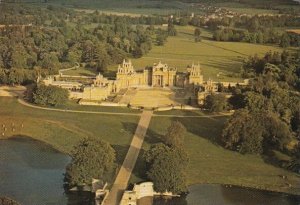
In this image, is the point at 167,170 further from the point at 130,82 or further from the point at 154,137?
the point at 130,82

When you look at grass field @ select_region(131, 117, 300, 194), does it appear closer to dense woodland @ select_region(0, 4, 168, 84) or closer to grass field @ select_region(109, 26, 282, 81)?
grass field @ select_region(109, 26, 282, 81)

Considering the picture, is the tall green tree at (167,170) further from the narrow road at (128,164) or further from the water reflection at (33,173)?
the water reflection at (33,173)

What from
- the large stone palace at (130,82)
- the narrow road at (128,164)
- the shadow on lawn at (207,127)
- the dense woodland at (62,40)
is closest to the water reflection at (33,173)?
the narrow road at (128,164)

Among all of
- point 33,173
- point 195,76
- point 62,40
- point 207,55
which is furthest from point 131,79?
point 33,173

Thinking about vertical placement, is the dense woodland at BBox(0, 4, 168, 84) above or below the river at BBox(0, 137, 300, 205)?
above

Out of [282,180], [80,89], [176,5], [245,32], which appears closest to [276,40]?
[245,32]

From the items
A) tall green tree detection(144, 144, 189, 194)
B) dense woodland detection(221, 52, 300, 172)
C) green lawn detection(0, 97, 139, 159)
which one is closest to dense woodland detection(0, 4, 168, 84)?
green lawn detection(0, 97, 139, 159)
